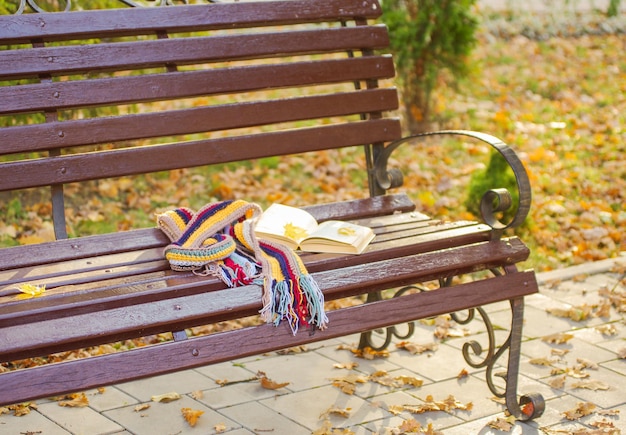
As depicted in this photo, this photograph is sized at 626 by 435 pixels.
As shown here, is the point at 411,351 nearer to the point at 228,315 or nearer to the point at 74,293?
the point at 228,315

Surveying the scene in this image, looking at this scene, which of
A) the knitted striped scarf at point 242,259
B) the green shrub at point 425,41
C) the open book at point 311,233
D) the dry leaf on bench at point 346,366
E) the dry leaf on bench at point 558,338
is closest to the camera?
the knitted striped scarf at point 242,259

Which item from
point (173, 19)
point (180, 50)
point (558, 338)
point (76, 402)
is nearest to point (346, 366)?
point (558, 338)

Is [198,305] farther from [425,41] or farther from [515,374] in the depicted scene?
[425,41]

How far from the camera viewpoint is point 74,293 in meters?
2.38

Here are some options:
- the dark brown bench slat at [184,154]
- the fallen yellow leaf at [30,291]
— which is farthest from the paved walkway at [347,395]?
the dark brown bench slat at [184,154]

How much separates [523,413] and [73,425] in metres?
1.56

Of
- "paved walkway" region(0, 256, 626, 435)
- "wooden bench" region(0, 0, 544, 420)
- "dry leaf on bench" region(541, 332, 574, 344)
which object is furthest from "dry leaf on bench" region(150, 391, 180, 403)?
"dry leaf on bench" region(541, 332, 574, 344)

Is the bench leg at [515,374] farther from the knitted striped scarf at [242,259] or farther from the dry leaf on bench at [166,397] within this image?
the dry leaf on bench at [166,397]

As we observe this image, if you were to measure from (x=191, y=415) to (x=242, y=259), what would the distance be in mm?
680

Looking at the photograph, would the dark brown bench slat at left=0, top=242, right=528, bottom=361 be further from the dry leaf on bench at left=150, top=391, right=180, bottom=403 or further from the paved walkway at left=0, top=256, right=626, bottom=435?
the dry leaf on bench at left=150, top=391, right=180, bottom=403

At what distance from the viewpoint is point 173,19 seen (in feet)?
10.3

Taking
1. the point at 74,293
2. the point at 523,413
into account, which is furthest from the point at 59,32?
the point at 523,413

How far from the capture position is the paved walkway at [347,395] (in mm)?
2934

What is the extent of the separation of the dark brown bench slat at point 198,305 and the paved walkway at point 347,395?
1.86 ft
